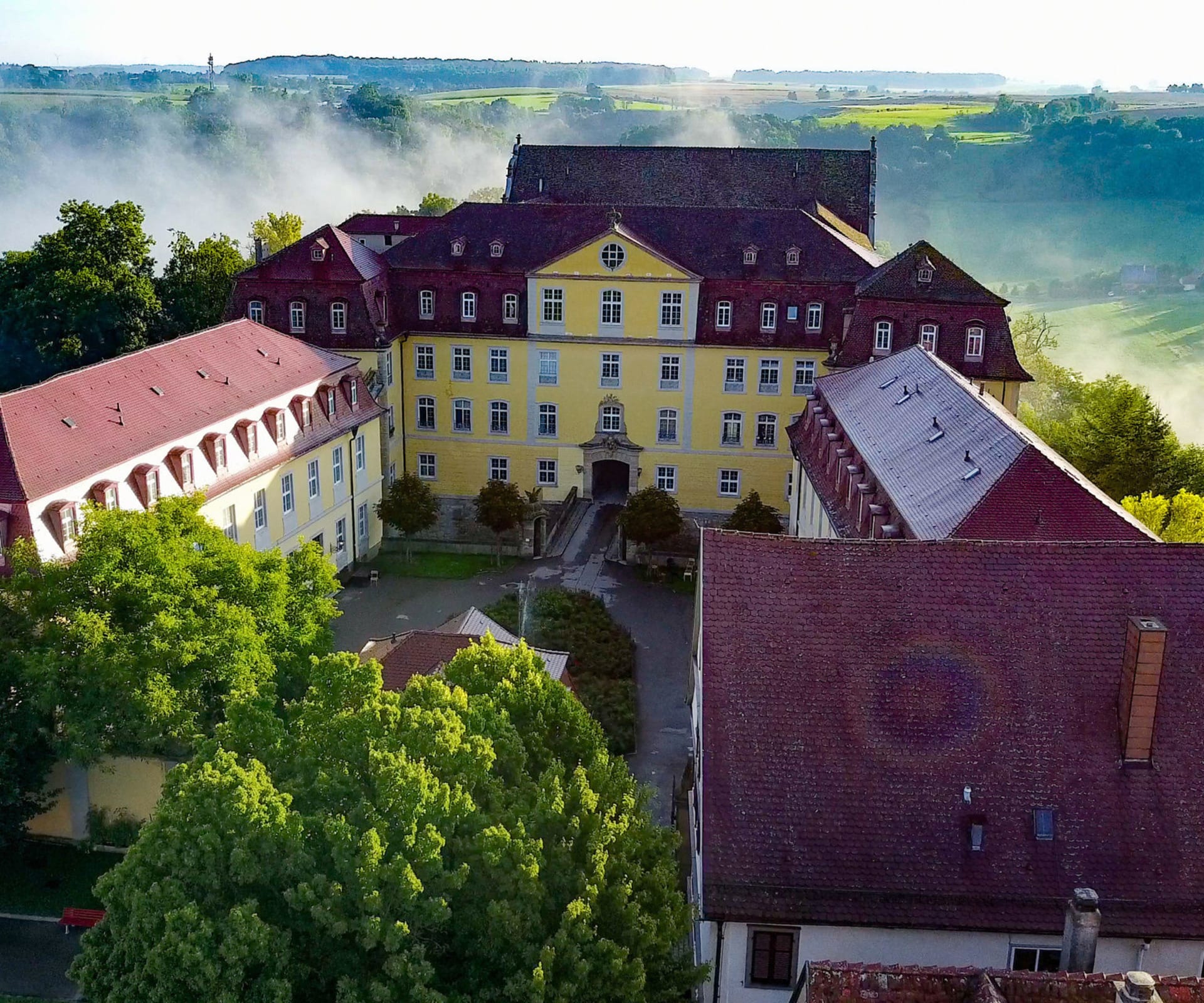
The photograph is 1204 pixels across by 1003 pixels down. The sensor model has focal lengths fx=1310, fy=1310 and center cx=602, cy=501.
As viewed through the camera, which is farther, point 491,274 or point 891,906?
point 491,274

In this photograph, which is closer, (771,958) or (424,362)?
(771,958)

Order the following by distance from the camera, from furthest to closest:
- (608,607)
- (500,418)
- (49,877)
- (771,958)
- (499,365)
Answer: (500,418) < (499,365) < (608,607) < (49,877) < (771,958)

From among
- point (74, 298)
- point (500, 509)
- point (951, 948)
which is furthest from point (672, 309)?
point (951, 948)

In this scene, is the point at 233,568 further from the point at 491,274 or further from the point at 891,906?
the point at 491,274

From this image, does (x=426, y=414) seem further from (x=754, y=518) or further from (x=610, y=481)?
(x=754, y=518)

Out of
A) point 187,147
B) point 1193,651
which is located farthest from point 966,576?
point 187,147

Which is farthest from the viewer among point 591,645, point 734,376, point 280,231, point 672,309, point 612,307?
point 280,231

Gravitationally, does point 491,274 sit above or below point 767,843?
above

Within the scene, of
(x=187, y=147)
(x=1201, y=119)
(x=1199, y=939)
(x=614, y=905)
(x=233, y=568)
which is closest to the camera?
(x=614, y=905)

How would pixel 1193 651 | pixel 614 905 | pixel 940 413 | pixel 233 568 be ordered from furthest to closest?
1. pixel 940 413
2. pixel 233 568
3. pixel 1193 651
4. pixel 614 905
